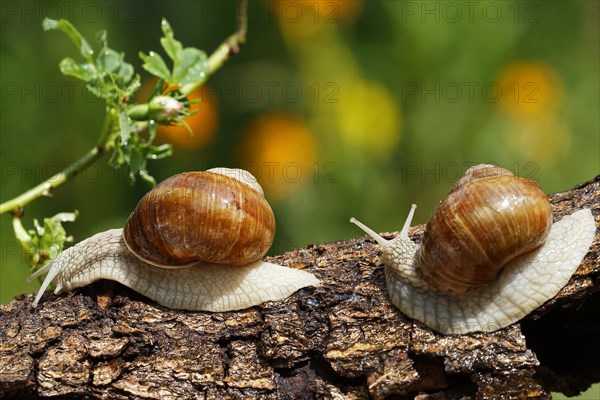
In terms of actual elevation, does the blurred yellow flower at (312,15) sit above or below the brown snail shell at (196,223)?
above

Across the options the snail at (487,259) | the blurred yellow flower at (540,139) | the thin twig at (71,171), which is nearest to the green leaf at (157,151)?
the thin twig at (71,171)

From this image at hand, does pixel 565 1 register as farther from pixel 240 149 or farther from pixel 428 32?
pixel 240 149

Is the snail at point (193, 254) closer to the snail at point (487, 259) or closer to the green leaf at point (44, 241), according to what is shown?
the green leaf at point (44, 241)

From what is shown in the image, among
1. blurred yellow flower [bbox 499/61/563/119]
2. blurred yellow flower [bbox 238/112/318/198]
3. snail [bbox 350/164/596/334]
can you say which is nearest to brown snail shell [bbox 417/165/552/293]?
snail [bbox 350/164/596/334]

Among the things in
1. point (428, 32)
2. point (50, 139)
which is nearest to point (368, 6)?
point (428, 32)

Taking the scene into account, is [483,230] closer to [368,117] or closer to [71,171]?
[71,171]

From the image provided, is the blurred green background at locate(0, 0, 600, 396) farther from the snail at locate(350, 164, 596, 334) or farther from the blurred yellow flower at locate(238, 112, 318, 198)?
the snail at locate(350, 164, 596, 334)

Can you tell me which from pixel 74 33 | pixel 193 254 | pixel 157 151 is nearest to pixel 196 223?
pixel 193 254
